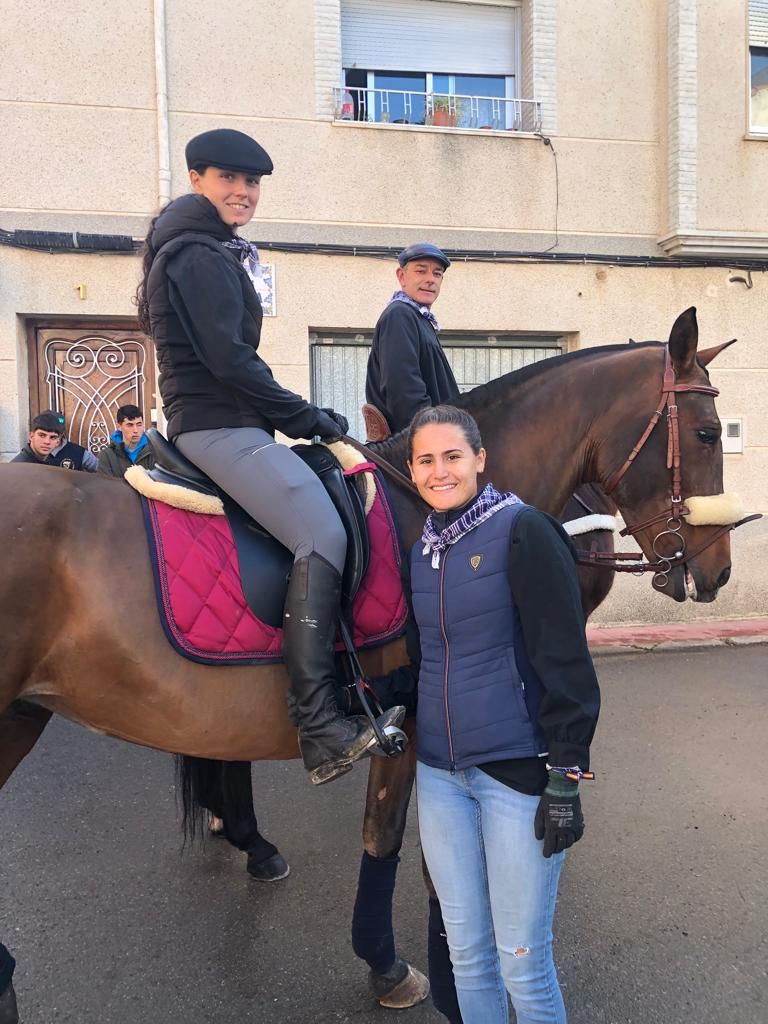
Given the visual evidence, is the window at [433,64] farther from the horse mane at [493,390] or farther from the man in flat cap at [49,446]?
the horse mane at [493,390]

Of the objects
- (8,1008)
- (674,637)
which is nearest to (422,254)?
(8,1008)

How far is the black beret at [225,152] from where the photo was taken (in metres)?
2.21

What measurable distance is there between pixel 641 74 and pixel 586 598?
6.45 meters

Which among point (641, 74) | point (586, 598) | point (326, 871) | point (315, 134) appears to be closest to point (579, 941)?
point (326, 871)

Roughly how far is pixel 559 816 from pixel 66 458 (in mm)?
4991

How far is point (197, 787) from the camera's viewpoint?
10.3ft

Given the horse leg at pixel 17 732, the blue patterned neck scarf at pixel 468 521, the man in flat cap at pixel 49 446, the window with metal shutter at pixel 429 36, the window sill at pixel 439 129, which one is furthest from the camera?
the window with metal shutter at pixel 429 36

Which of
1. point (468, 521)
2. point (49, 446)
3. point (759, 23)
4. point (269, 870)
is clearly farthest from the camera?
point (759, 23)

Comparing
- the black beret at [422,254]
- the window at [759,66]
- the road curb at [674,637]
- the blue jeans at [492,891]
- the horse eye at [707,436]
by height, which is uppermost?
the window at [759,66]

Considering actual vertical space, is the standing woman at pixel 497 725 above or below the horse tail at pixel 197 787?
above

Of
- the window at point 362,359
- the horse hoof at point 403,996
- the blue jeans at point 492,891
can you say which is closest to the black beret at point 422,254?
the blue jeans at point 492,891

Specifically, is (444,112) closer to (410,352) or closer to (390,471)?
(410,352)

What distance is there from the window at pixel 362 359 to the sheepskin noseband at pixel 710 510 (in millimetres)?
4554

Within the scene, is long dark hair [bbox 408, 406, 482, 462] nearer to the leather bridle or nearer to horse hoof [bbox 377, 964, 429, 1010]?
the leather bridle
